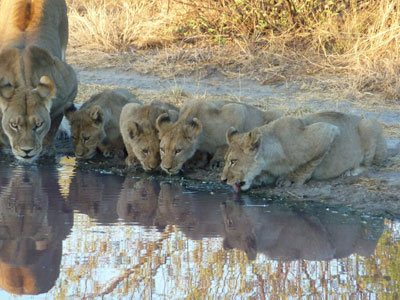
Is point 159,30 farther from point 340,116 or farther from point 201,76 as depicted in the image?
point 340,116

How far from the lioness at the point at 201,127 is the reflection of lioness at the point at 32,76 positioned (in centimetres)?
122

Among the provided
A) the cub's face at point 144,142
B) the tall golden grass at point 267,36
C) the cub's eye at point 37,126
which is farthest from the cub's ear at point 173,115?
the tall golden grass at point 267,36

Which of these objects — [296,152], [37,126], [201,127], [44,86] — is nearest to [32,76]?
[44,86]

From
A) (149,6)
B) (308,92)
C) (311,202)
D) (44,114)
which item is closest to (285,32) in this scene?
(308,92)

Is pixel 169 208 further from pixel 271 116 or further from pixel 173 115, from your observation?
pixel 271 116

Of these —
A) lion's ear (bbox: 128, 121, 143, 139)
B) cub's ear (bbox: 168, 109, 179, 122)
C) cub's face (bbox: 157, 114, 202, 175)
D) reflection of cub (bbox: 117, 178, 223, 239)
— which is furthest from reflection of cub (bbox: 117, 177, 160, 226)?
cub's ear (bbox: 168, 109, 179, 122)

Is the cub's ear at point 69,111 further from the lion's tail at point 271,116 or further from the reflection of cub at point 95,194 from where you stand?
the lion's tail at point 271,116

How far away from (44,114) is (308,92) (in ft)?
14.4

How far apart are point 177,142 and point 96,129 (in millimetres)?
1295

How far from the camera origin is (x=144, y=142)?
8.27 meters

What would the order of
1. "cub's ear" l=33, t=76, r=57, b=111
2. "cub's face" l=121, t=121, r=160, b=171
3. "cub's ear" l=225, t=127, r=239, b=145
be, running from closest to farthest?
"cub's ear" l=225, t=127, r=239, b=145, "cub's face" l=121, t=121, r=160, b=171, "cub's ear" l=33, t=76, r=57, b=111

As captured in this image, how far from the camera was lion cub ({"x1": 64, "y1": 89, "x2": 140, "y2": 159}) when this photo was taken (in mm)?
8906

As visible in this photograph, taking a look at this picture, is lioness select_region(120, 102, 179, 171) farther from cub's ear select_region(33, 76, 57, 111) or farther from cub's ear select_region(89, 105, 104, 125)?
cub's ear select_region(33, 76, 57, 111)

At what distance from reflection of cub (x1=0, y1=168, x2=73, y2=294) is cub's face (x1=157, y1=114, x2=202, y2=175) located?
1.04 m
